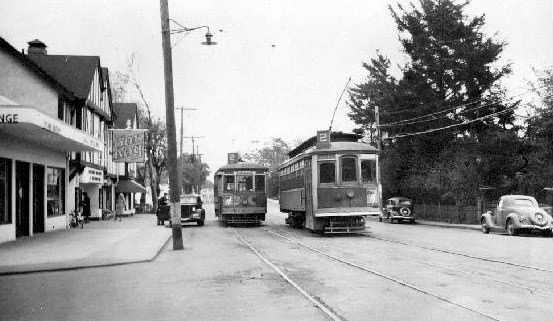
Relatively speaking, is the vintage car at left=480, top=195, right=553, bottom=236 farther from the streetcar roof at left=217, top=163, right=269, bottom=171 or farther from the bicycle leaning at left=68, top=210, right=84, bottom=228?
the bicycle leaning at left=68, top=210, right=84, bottom=228

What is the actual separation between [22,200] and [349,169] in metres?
12.5

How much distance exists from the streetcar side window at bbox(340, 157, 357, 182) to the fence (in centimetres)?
1405

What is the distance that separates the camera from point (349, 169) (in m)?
21.7

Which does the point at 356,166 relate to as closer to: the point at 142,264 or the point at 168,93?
the point at 168,93

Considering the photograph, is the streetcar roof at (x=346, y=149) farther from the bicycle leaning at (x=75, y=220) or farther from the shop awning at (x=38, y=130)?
the bicycle leaning at (x=75, y=220)

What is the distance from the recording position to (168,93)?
1825cm

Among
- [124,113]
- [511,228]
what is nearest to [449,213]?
[511,228]

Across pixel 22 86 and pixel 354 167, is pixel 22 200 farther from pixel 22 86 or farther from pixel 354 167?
pixel 354 167

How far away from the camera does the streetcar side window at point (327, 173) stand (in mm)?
21594

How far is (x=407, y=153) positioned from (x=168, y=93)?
2625 centimetres

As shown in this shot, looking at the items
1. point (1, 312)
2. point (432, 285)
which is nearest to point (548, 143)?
point (432, 285)

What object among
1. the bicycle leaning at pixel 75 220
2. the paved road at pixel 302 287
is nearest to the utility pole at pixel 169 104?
the paved road at pixel 302 287

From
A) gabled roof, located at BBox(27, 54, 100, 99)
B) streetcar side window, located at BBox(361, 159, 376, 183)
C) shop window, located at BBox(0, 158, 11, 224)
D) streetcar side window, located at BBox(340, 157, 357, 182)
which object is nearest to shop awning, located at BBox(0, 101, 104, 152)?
shop window, located at BBox(0, 158, 11, 224)

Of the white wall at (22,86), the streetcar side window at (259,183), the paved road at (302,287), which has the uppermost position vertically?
the white wall at (22,86)
